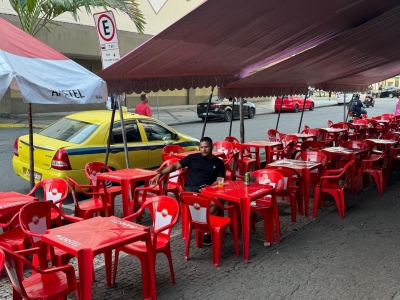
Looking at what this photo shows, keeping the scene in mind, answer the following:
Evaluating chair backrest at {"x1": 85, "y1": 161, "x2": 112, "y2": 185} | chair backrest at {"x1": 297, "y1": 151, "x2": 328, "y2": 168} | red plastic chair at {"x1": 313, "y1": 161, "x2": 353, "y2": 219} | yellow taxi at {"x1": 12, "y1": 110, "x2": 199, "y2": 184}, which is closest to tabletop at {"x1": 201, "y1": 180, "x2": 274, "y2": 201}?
red plastic chair at {"x1": 313, "y1": 161, "x2": 353, "y2": 219}

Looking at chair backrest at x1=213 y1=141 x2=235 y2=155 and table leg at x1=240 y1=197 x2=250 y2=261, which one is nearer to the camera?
table leg at x1=240 y1=197 x2=250 y2=261

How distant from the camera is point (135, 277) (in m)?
4.46

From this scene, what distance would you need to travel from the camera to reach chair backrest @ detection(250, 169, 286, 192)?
5.77 metres

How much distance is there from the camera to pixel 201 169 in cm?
584

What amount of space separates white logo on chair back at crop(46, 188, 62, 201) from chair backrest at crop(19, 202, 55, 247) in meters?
0.97

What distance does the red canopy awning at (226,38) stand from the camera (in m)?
4.95

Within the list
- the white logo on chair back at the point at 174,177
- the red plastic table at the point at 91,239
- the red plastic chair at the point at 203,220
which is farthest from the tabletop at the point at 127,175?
the red plastic table at the point at 91,239

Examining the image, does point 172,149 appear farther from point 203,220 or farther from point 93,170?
point 203,220

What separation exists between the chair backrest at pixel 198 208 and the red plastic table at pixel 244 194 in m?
0.37

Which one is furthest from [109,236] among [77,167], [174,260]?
[77,167]

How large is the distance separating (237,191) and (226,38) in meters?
2.16

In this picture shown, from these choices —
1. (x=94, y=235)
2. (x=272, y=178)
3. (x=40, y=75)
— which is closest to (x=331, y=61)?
(x=272, y=178)

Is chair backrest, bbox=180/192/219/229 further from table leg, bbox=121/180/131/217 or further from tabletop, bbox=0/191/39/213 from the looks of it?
tabletop, bbox=0/191/39/213

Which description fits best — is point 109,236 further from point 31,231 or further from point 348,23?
point 348,23
